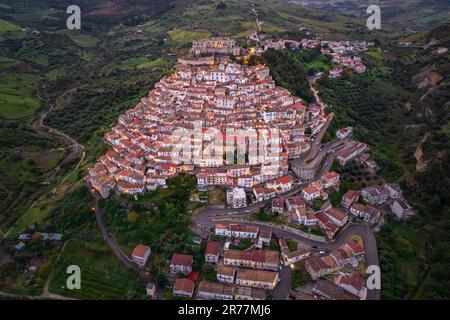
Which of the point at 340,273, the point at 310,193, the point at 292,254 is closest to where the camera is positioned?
the point at 340,273

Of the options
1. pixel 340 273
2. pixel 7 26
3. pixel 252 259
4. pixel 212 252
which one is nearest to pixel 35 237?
pixel 212 252

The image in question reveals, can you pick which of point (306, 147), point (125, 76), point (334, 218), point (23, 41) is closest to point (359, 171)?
point (306, 147)

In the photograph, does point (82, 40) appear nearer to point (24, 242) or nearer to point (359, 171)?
point (24, 242)

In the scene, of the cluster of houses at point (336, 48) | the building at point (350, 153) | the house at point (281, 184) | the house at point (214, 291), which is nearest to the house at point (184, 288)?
the house at point (214, 291)

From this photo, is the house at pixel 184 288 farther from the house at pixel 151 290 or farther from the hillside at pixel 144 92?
the hillside at pixel 144 92

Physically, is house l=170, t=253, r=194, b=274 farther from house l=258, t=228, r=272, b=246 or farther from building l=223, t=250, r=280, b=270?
house l=258, t=228, r=272, b=246

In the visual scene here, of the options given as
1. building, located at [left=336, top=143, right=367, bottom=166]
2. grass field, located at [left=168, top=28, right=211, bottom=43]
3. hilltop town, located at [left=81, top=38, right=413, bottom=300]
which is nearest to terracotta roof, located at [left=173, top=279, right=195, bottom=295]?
hilltop town, located at [left=81, top=38, right=413, bottom=300]

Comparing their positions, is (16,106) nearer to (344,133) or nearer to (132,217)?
(132,217)
